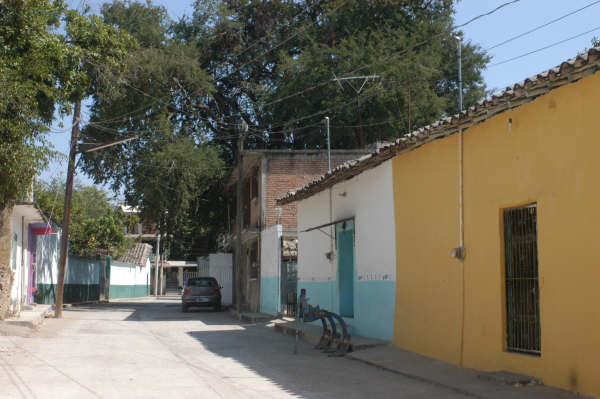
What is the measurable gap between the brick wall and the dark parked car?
5.40 m

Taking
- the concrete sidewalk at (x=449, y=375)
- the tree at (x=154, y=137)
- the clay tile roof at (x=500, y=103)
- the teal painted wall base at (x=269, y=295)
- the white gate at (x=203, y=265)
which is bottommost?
the concrete sidewalk at (x=449, y=375)

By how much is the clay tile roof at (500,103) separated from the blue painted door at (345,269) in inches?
104

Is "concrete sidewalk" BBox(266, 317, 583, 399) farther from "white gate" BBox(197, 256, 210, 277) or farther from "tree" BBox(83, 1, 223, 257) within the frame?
"white gate" BBox(197, 256, 210, 277)

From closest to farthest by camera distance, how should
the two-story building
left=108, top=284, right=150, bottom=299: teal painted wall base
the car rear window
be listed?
1. the two-story building
2. the car rear window
3. left=108, top=284, right=150, bottom=299: teal painted wall base

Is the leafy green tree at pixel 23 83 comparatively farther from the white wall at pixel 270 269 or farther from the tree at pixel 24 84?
the white wall at pixel 270 269

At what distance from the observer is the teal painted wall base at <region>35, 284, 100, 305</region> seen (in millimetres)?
28297

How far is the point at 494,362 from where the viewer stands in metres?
10.0

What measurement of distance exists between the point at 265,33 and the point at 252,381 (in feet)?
97.4

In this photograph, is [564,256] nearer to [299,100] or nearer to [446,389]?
[446,389]

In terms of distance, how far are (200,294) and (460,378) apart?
21514 mm

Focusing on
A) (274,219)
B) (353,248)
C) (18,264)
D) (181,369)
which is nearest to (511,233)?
(181,369)

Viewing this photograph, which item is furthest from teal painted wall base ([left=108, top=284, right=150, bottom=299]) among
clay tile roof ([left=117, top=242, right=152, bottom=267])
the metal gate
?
the metal gate

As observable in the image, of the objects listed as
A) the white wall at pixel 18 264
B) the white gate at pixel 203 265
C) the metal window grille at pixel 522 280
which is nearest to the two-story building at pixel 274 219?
the white wall at pixel 18 264

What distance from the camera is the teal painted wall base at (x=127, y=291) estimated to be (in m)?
43.5
